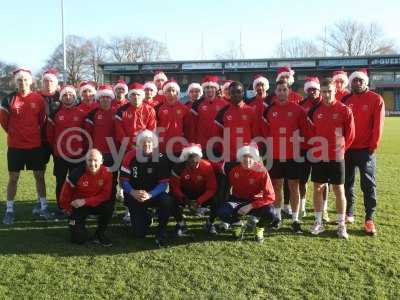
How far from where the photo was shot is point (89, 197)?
19.2 ft

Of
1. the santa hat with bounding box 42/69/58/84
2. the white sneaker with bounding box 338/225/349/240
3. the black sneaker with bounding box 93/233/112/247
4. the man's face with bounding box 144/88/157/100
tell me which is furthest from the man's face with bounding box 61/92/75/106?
the white sneaker with bounding box 338/225/349/240

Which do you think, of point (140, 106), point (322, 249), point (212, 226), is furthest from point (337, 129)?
point (140, 106)

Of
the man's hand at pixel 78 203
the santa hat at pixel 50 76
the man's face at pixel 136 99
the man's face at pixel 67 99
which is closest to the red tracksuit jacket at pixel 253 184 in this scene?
the man's face at pixel 136 99

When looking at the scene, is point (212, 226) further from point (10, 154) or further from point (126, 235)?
point (10, 154)

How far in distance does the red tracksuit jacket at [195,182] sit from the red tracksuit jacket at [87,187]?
92 cm

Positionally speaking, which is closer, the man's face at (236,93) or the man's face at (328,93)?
the man's face at (328,93)

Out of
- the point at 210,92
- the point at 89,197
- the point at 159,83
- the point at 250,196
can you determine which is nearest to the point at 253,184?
the point at 250,196

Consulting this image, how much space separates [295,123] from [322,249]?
1710mm

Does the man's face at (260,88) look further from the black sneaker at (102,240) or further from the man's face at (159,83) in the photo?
the black sneaker at (102,240)

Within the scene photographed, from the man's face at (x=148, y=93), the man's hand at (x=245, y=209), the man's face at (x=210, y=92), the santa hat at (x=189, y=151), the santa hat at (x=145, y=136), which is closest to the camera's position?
the man's hand at (x=245, y=209)

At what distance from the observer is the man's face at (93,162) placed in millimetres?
5711

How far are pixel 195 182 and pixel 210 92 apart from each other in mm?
1560

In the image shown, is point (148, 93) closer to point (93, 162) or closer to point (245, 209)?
point (93, 162)

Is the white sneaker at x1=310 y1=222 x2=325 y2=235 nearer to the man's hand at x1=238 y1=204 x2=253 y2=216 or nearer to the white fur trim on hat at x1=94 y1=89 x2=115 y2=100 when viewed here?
the man's hand at x1=238 y1=204 x2=253 y2=216
